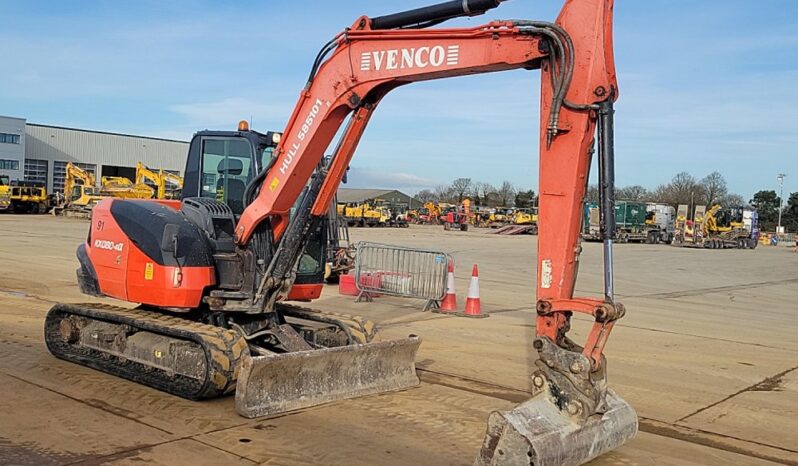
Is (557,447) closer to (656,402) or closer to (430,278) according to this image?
(656,402)

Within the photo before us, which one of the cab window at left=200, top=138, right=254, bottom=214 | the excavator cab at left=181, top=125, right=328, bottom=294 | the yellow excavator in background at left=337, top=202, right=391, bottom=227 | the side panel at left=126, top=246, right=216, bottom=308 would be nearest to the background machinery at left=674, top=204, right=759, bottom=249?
the yellow excavator in background at left=337, top=202, right=391, bottom=227

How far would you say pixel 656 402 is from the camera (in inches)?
317

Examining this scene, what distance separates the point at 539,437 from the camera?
4.99 metres

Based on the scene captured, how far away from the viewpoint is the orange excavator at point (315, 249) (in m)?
5.36

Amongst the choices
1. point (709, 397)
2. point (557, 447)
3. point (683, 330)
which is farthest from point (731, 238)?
point (557, 447)

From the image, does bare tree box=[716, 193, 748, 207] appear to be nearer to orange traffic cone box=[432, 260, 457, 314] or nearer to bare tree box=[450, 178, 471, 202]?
bare tree box=[450, 178, 471, 202]

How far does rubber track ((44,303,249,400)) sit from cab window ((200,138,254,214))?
138 centimetres

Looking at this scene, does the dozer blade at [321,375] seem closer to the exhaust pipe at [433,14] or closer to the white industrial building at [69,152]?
the exhaust pipe at [433,14]

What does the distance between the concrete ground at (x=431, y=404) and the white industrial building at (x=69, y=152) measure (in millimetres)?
63755

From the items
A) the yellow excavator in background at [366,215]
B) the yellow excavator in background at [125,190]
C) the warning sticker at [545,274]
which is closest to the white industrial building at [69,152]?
the yellow excavator in background at [125,190]

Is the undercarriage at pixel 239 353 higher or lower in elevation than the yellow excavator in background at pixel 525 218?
lower

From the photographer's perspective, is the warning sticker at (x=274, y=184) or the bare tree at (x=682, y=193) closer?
the warning sticker at (x=274, y=184)

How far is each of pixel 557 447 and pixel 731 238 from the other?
5676 centimetres

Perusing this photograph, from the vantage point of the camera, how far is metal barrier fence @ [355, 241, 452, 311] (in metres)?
14.2
